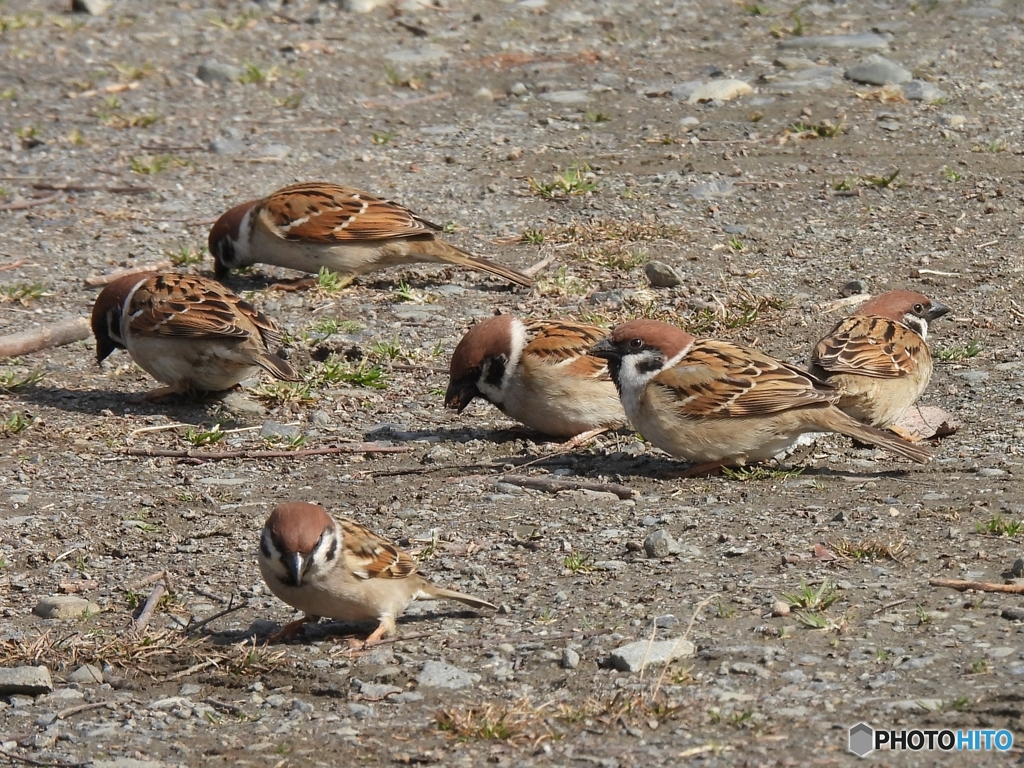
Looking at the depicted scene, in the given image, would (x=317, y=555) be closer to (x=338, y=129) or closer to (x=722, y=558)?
(x=722, y=558)

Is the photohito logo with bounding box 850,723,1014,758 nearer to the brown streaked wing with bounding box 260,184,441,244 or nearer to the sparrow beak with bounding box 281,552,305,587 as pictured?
the sparrow beak with bounding box 281,552,305,587

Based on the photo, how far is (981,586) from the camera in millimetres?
5484

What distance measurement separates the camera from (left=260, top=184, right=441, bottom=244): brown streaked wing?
10.2 metres

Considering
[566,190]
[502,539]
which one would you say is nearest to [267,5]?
[566,190]

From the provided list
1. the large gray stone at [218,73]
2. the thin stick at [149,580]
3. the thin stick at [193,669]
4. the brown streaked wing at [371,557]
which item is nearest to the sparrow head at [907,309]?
the brown streaked wing at [371,557]

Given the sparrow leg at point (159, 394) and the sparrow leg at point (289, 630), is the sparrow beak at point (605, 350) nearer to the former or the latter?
the sparrow leg at point (289, 630)

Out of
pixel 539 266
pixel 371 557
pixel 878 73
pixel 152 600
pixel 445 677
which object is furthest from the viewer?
pixel 878 73

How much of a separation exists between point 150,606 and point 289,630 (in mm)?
608

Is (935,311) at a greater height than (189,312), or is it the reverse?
(935,311)

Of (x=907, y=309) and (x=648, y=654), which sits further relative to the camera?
(x=907, y=309)

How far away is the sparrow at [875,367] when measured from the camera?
295 inches

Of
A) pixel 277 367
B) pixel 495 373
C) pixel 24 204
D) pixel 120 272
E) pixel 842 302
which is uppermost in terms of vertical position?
pixel 495 373

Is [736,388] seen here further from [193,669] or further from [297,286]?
[297,286]

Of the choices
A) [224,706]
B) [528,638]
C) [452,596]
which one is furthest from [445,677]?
[224,706]
